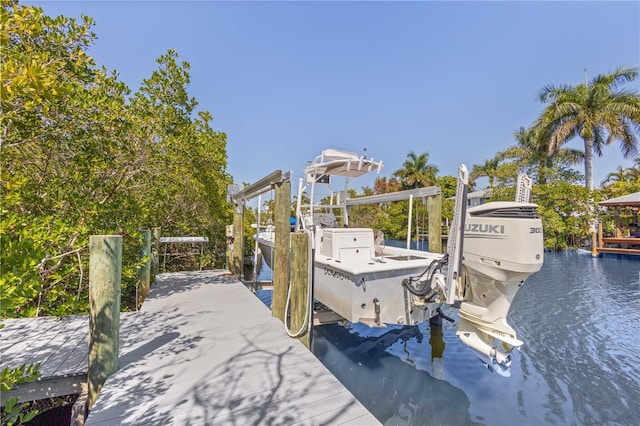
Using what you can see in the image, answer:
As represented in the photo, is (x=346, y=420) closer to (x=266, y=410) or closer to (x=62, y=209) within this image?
(x=266, y=410)

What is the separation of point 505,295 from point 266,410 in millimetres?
2455

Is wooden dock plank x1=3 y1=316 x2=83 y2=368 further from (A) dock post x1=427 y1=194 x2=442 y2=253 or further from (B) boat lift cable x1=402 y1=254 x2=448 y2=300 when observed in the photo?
(A) dock post x1=427 y1=194 x2=442 y2=253

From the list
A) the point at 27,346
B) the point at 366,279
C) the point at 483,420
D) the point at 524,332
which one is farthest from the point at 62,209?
the point at 524,332

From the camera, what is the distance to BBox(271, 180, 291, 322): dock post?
438 cm

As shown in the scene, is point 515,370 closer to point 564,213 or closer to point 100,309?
point 100,309

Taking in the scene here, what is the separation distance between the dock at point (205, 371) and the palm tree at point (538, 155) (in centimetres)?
2239

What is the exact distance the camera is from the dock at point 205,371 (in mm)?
2279

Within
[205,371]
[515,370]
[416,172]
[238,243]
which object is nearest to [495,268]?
[515,370]

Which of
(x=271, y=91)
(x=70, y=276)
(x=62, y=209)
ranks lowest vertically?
(x=70, y=276)

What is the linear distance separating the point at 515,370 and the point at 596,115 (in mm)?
20600

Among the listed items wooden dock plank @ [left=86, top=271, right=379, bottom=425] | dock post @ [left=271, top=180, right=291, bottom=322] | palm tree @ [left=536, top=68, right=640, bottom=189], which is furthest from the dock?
palm tree @ [left=536, top=68, right=640, bottom=189]

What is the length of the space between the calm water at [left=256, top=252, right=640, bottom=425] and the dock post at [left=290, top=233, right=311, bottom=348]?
1190 mm

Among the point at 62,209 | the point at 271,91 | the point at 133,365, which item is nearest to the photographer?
the point at 133,365

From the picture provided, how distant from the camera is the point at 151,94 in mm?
5234
